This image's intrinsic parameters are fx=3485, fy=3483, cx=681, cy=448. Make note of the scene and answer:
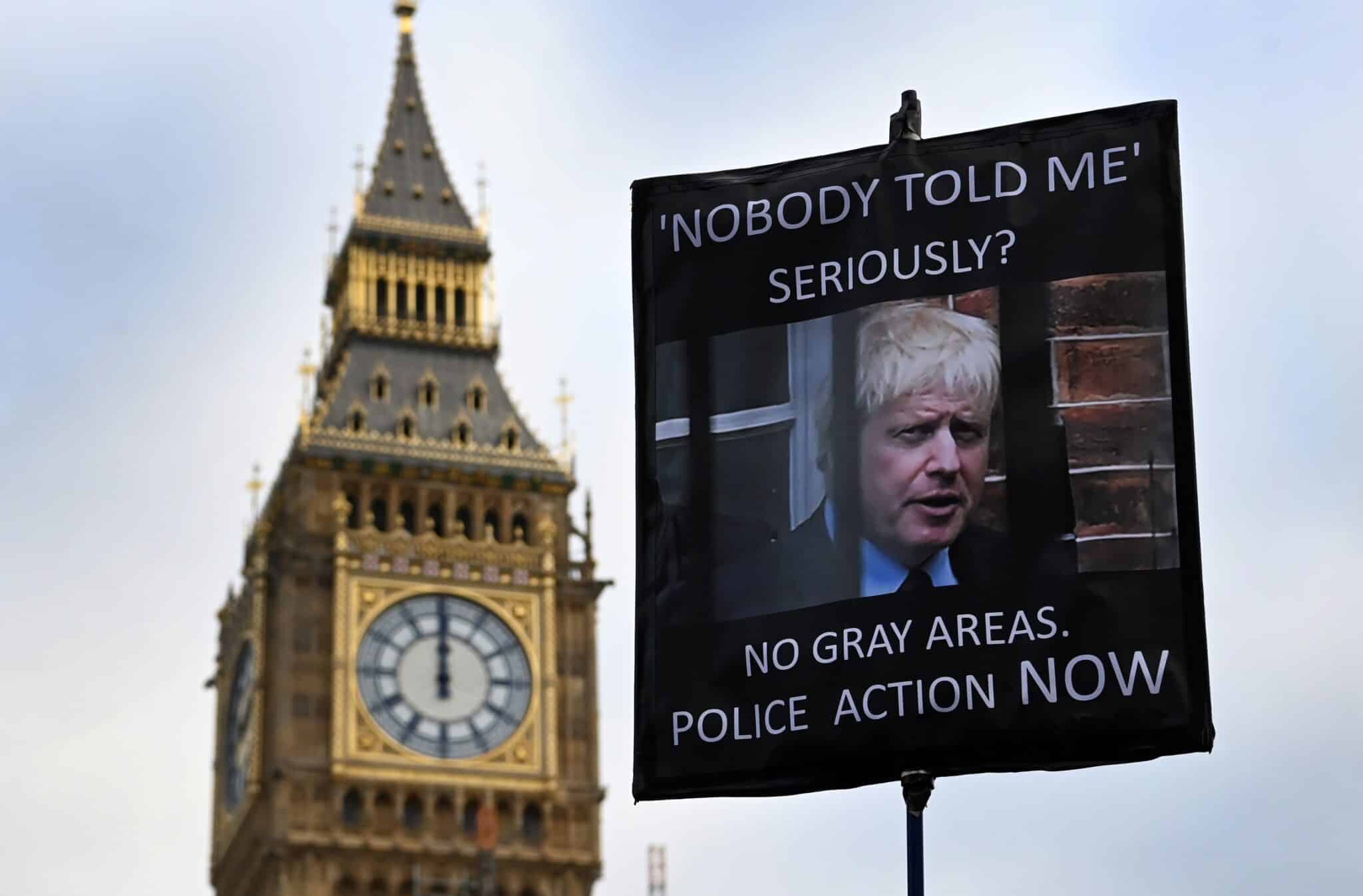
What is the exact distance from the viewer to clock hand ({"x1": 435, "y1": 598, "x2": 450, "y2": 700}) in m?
95.5

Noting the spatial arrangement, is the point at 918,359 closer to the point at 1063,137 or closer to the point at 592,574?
the point at 1063,137

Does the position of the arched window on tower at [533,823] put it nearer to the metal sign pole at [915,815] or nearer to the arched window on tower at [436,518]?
the arched window on tower at [436,518]

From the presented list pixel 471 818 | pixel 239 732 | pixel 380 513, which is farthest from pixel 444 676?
pixel 239 732

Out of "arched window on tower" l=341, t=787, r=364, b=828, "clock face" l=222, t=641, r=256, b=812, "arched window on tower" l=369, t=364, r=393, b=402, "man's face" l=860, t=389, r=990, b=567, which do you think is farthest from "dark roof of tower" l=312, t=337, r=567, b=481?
"man's face" l=860, t=389, r=990, b=567

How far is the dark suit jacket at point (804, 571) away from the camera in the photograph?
74.9ft

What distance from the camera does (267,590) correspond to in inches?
3807

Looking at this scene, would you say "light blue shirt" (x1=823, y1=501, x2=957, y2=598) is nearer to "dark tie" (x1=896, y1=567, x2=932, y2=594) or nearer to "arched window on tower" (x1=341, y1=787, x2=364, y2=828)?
"dark tie" (x1=896, y1=567, x2=932, y2=594)

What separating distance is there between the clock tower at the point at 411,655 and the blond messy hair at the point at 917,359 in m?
70.7

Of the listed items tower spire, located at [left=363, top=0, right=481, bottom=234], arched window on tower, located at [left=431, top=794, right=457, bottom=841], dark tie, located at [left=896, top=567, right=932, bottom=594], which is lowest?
dark tie, located at [left=896, top=567, right=932, bottom=594]

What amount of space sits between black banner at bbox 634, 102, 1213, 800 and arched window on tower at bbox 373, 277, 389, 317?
78971 millimetres

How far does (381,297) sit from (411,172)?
482 cm

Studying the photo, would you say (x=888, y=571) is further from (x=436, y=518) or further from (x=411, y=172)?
(x=411, y=172)

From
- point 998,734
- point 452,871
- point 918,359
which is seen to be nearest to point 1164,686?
point 998,734

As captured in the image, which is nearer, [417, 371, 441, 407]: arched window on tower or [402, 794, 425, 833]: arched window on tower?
[402, 794, 425, 833]: arched window on tower
